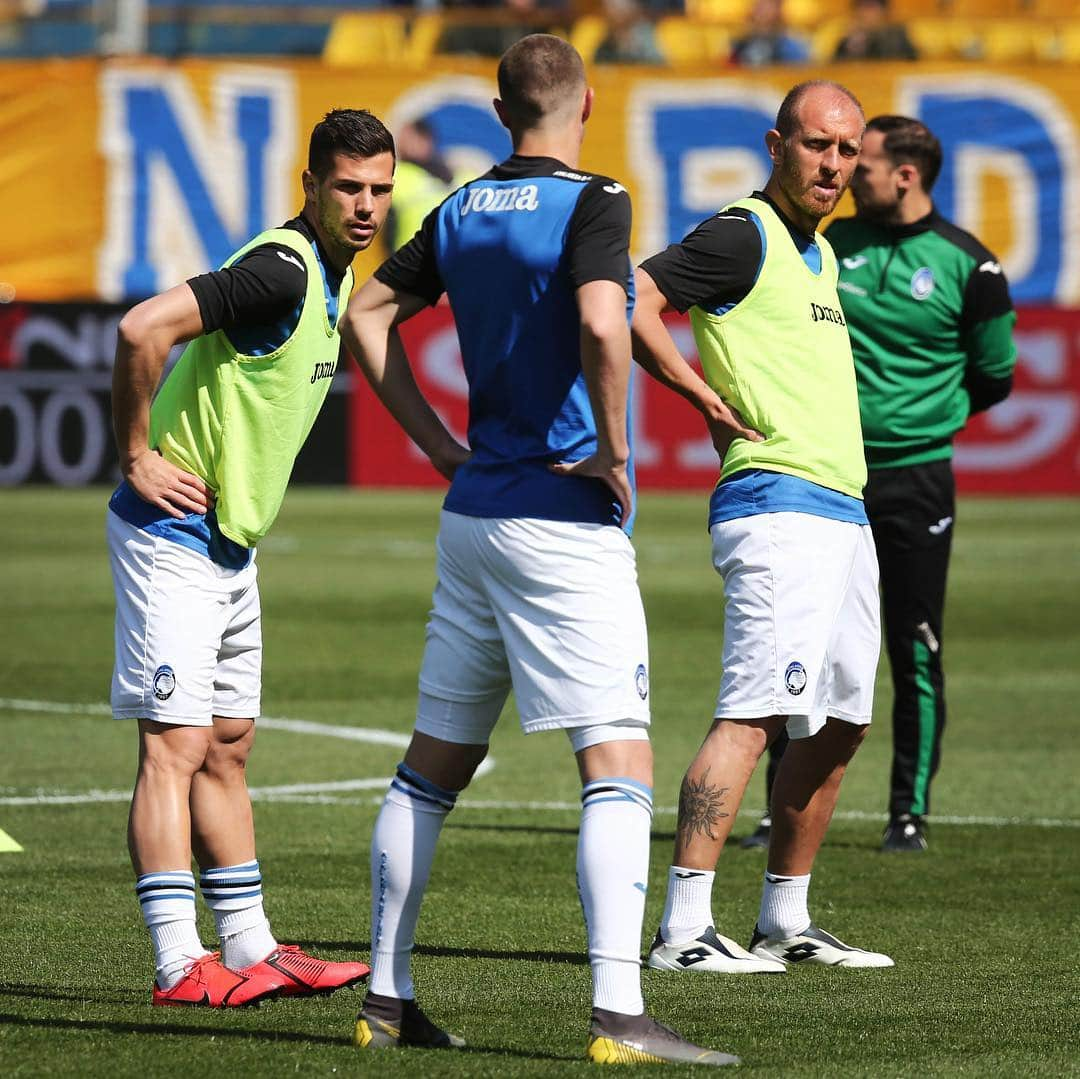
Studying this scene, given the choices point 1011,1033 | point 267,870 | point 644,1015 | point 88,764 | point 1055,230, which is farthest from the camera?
point 1055,230

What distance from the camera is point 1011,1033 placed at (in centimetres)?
512

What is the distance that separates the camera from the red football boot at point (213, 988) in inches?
Answer: 210

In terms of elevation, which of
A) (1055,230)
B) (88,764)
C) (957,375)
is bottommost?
(88,764)

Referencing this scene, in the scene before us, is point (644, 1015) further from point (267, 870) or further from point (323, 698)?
point (323, 698)

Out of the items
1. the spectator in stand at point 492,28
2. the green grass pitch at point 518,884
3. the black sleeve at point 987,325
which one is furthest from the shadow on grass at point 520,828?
the spectator in stand at point 492,28

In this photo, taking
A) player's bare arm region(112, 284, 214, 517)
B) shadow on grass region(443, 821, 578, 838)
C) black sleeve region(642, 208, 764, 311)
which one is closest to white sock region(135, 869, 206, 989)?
player's bare arm region(112, 284, 214, 517)

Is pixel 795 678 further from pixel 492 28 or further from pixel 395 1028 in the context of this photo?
pixel 492 28

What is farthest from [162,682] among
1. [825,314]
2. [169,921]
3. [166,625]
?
[825,314]

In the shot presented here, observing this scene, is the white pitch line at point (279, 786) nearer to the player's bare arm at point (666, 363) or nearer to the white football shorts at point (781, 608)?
the white football shorts at point (781, 608)

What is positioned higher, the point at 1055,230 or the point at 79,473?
the point at 1055,230

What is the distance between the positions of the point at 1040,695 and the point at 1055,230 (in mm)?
17708

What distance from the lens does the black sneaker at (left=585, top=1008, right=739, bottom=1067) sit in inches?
183

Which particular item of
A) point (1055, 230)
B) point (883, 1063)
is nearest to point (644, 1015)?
point (883, 1063)

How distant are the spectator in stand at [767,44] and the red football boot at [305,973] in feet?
80.7
